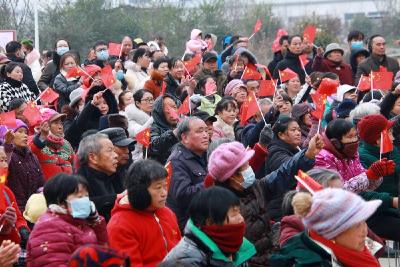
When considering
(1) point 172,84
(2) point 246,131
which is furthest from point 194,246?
(1) point 172,84

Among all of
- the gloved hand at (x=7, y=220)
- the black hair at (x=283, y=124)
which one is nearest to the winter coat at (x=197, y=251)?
the gloved hand at (x=7, y=220)

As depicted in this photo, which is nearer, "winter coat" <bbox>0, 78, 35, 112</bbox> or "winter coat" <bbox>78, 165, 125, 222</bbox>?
"winter coat" <bbox>78, 165, 125, 222</bbox>

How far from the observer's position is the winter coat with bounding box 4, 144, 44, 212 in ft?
32.6

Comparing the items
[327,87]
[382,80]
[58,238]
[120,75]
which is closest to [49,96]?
[120,75]

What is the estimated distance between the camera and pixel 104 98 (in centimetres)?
1236

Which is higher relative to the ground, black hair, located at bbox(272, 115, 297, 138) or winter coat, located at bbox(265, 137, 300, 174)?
black hair, located at bbox(272, 115, 297, 138)

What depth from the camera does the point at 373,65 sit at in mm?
16297

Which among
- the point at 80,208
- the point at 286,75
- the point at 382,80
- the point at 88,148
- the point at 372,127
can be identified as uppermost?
the point at 80,208

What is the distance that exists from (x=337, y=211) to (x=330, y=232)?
0.45ft

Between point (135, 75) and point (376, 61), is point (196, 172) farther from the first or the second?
point (376, 61)

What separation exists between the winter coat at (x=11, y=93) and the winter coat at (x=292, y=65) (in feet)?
14.7

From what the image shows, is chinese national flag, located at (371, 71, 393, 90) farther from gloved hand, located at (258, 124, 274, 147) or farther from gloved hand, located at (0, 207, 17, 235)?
gloved hand, located at (0, 207, 17, 235)

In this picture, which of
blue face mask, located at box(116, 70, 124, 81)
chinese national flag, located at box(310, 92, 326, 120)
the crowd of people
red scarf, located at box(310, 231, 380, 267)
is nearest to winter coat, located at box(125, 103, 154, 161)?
the crowd of people

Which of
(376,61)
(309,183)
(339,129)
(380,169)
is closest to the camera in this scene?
(309,183)
